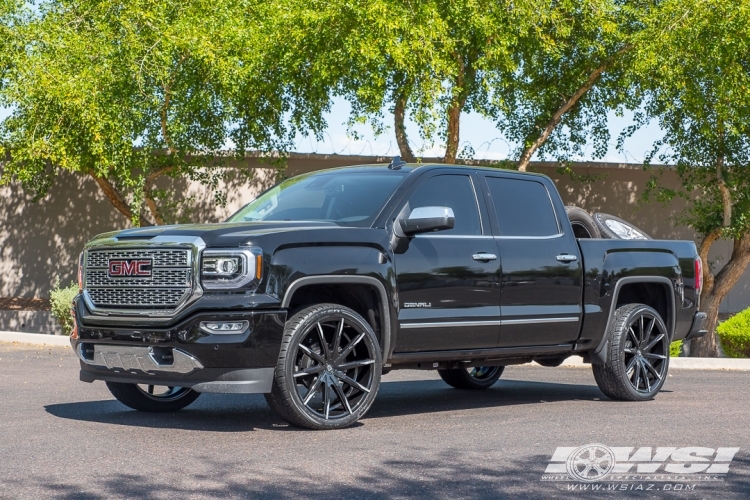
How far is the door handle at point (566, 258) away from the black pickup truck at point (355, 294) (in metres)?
0.03

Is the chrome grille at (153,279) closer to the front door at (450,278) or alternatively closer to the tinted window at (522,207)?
the front door at (450,278)

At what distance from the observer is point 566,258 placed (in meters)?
9.89

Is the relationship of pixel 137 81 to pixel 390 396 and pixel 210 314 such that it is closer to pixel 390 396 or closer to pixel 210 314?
pixel 390 396

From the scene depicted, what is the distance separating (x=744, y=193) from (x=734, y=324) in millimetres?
5222

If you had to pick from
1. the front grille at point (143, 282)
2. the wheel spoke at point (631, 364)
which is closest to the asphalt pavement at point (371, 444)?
the wheel spoke at point (631, 364)

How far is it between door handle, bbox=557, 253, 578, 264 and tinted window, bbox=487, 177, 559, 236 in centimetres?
25

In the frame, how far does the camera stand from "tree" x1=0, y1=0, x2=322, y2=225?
1970 centimetres

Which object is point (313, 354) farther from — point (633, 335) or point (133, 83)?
point (133, 83)

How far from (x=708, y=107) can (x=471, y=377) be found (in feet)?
37.9

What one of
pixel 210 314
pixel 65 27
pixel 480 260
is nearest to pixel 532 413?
pixel 480 260

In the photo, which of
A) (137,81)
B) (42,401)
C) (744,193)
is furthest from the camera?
(744,193)

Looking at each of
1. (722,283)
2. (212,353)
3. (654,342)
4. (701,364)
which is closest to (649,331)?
(654,342)

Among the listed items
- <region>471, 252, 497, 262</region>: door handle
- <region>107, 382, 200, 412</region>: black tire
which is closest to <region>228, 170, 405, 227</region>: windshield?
<region>471, 252, 497, 262</region>: door handle

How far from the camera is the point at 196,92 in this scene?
2077 cm
